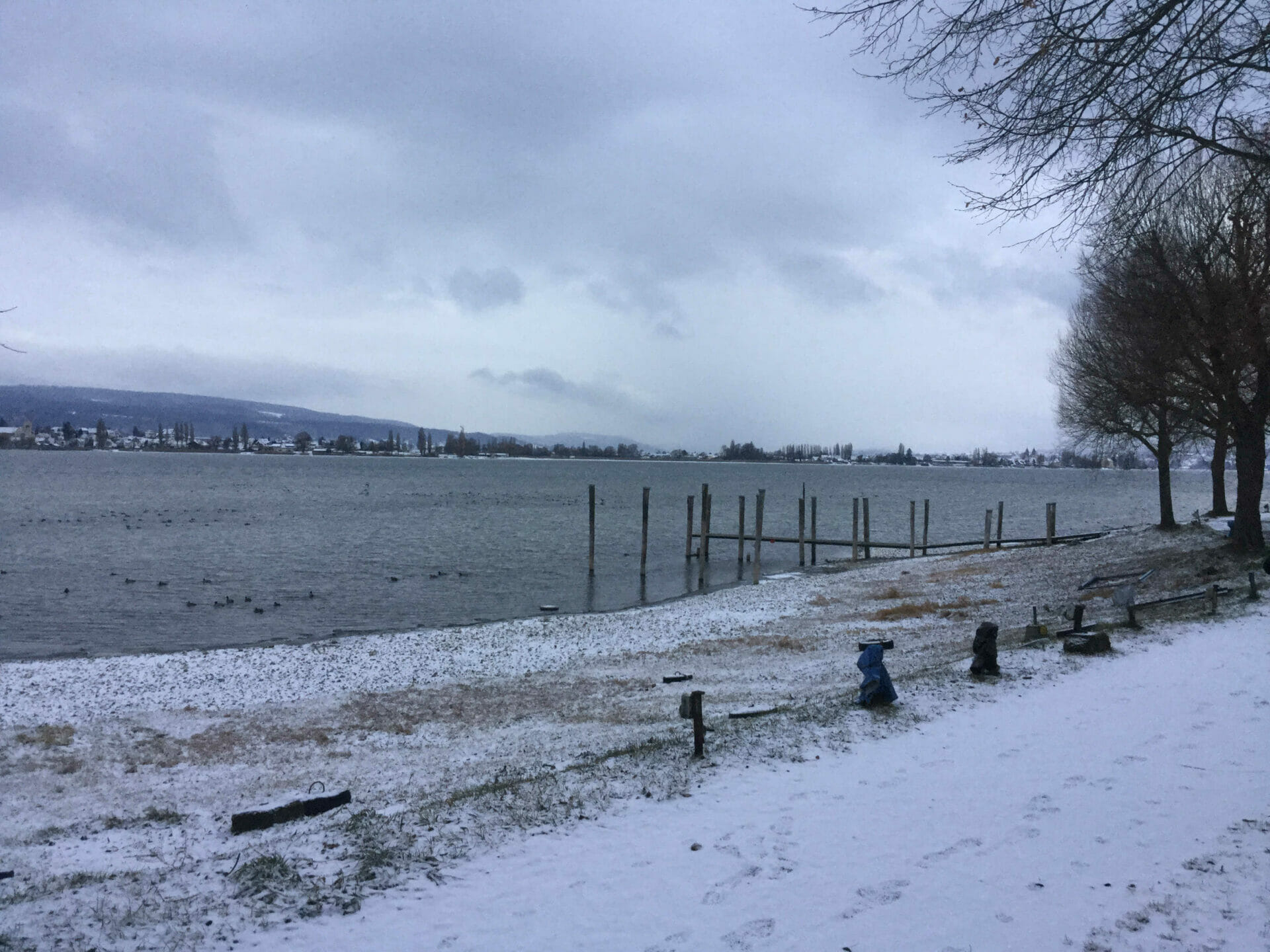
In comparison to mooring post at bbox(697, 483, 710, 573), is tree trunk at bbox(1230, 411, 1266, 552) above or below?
above

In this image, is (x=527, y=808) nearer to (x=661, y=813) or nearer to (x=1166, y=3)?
(x=661, y=813)

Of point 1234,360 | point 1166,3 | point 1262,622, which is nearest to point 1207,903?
point 1166,3

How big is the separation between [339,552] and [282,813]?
110 feet

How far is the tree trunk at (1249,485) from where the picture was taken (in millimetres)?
20266

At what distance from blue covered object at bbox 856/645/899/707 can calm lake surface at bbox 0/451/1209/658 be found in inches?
624

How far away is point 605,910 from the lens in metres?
5.27

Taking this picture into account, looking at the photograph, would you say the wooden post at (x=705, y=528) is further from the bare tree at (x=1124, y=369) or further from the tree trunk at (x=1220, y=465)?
the tree trunk at (x=1220, y=465)

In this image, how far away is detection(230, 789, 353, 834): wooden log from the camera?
7.41 meters

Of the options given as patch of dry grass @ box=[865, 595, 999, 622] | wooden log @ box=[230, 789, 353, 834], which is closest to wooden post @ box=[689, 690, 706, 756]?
wooden log @ box=[230, 789, 353, 834]

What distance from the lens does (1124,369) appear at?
75.3 ft

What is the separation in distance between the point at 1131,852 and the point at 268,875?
20.1ft

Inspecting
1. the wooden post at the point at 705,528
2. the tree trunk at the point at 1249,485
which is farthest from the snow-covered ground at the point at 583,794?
the wooden post at the point at 705,528

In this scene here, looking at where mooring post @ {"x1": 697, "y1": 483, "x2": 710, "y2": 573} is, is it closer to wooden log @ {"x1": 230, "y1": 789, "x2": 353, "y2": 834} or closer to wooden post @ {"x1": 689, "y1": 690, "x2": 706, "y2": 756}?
wooden post @ {"x1": 689, "y1": 690, "x2": 706, "y2": 756}

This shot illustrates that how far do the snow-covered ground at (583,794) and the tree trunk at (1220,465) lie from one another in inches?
558
